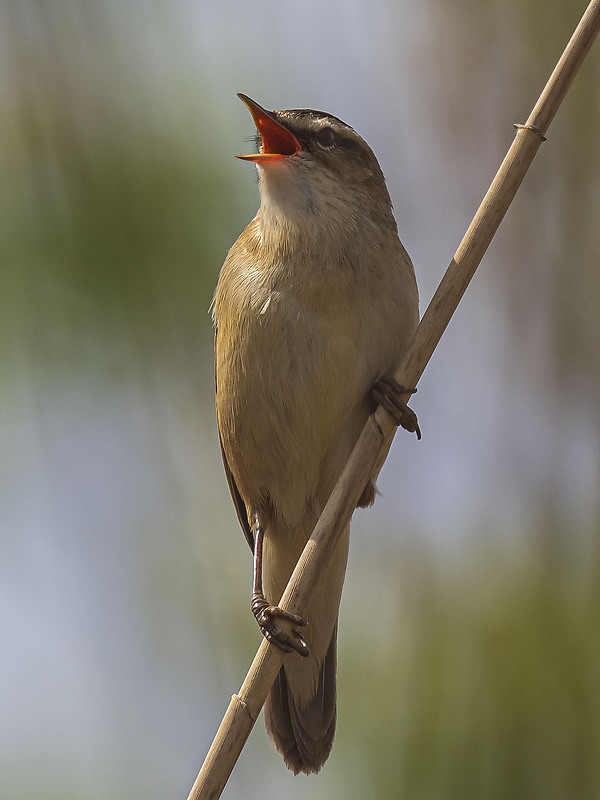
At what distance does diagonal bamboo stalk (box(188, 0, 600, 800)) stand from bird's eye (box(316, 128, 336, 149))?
0.96 m

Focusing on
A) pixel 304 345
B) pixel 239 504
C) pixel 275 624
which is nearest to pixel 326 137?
pixel 304 345

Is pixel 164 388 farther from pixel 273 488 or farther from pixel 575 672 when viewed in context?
pixel 575 672

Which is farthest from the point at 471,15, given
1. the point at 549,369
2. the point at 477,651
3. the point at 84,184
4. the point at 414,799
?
the point at 414,799

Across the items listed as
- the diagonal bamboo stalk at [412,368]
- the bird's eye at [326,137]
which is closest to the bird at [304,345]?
the bird's eye at [326,137]

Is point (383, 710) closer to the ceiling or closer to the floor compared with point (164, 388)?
closer to the floor

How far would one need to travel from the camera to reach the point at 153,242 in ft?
14.9

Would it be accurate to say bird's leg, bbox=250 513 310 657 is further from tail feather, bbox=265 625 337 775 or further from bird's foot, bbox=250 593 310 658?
tail feather, bbox=265 625 337 775

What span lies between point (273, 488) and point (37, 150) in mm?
2382

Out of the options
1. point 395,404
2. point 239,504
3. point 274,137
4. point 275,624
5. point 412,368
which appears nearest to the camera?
point 412,368

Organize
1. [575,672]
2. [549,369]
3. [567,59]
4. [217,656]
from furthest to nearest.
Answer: [217,656] → [549,369] → [575,672] → [567,59]

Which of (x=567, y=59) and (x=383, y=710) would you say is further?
(x=383, y=710)

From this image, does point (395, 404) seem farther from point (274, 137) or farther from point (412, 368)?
point (274, 137)

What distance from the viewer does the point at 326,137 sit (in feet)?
9.15

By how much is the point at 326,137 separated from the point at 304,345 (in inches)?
29.2
